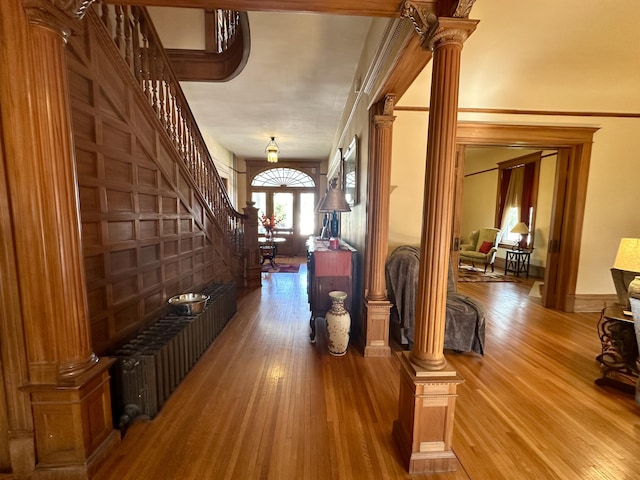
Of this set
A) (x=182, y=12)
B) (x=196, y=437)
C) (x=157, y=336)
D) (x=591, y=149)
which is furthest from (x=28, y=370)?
(x=591, y=149)

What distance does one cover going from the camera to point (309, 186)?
887 cm

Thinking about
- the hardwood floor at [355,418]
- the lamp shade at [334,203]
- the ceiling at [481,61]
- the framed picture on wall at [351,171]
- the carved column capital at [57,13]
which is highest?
the ceiling at [481,61]

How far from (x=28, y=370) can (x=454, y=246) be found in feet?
13.2

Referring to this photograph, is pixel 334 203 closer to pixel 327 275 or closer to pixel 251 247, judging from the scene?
pixel 327 275

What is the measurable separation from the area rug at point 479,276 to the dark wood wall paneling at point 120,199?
229 inches

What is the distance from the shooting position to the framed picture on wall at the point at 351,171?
139 inches

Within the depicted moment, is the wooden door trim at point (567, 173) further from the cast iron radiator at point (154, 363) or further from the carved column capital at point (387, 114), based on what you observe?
the cast iron radiator at point (154, 363)

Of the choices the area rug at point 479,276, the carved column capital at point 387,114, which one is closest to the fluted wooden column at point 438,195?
the carved column capital at point 387,114

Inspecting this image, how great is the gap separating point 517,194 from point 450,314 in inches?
238

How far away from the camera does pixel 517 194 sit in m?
7.14

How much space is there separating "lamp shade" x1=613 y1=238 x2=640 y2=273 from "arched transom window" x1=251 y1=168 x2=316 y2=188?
732 cm

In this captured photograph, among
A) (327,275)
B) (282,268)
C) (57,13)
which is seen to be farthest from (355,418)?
(282,268)

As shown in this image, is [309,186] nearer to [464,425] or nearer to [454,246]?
[454,246]

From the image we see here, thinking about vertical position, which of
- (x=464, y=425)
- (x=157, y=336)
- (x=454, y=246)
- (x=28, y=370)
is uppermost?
(x=454, y=246)
